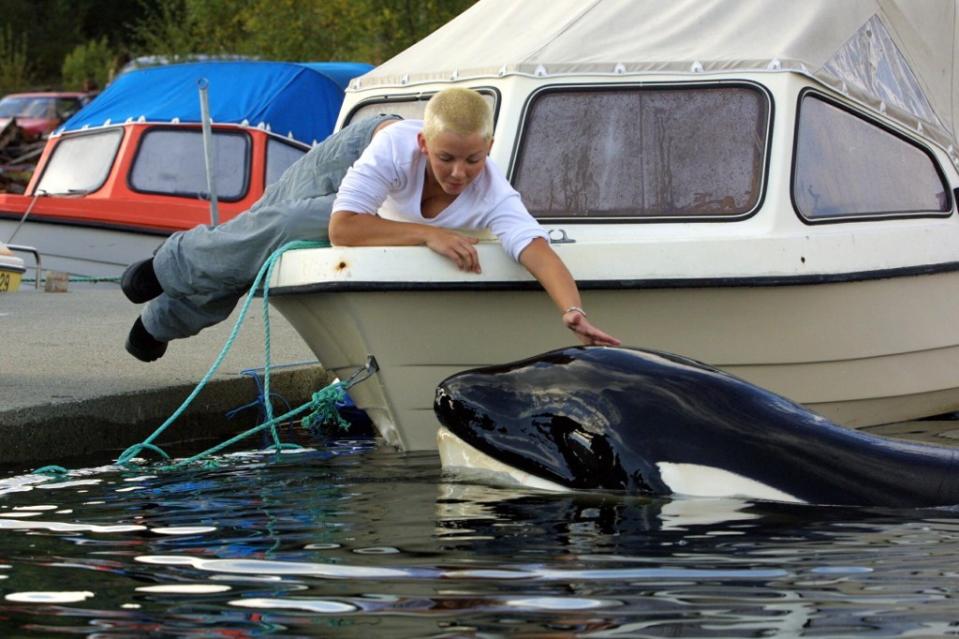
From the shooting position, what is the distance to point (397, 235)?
22.6 feet

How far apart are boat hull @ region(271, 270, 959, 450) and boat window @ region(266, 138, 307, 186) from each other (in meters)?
7.89

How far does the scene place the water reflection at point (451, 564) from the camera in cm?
403

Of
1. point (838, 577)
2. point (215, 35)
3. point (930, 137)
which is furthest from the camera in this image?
point (215, 35)

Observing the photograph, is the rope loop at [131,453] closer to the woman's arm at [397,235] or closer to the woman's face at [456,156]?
the woman's arm at [397,235]

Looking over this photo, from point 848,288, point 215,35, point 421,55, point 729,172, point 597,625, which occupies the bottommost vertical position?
point 597,625

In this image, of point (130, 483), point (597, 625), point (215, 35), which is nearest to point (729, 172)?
point (130, 483)

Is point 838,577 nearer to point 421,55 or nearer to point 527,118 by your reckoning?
point 527,118

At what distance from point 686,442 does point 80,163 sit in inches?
441

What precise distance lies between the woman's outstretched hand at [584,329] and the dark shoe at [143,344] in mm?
2441

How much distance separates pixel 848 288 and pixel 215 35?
19737 mm

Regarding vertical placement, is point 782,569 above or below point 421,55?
below

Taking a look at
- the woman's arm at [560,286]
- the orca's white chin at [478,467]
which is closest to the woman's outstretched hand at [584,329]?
the woman's arm at [560,286]

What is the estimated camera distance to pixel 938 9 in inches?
356

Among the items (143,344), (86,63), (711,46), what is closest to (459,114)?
(711,46)
